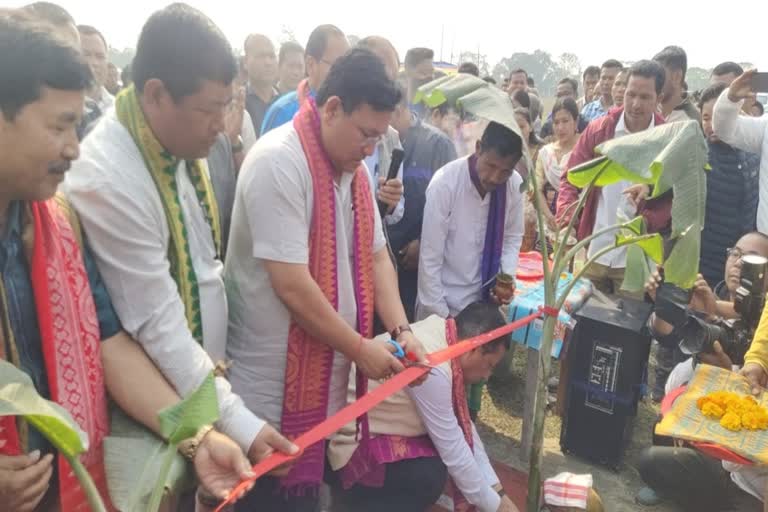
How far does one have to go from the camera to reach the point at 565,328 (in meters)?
3.28

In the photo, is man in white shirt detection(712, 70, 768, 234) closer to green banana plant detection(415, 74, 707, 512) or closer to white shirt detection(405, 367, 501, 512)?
green banana plant detection(415, 74, 707, 512)

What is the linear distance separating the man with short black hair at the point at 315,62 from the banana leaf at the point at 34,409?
2440mm

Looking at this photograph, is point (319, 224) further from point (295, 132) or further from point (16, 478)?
point (16, 478)

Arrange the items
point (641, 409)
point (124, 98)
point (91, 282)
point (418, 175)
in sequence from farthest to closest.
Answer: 1. point (641, 409)
2. point (418, 175)
3. point (124, 98)
4. point (91, 282)

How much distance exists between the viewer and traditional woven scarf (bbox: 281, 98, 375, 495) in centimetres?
205

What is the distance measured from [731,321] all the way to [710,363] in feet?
0.73

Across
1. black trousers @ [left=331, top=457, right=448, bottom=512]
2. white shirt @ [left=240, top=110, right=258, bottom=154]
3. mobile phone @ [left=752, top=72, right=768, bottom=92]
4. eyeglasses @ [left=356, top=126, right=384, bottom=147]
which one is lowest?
black trousers @ [left=331, top=457, right=448, bottom=512]

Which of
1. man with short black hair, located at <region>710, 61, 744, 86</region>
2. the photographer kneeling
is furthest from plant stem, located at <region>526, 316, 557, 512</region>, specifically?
man with short black hair, located at <region>710, 61, 744, 86</region>

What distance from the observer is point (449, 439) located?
256cm

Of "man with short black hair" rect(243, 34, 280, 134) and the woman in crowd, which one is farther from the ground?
"man with short black hair" rect(243, 34, 280, 134)

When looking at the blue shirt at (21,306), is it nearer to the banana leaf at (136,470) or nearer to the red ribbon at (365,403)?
the banana leaf at (136,470)

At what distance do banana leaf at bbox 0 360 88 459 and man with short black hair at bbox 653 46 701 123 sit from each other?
4787 millimetres

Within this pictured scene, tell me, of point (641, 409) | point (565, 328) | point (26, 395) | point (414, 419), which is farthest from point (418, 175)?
point (26, 395)

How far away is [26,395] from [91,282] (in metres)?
0.55
